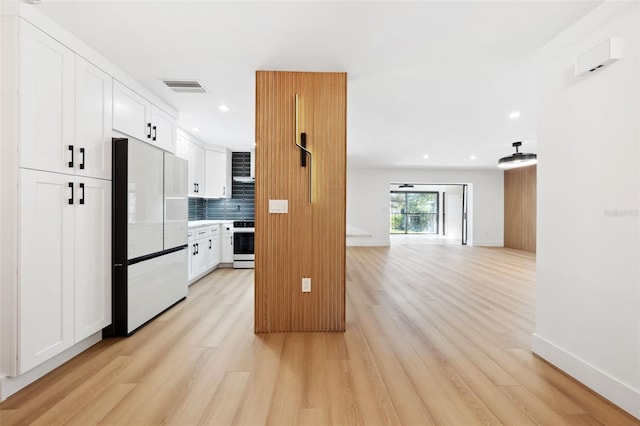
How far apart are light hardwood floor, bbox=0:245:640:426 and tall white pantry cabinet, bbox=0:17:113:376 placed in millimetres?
379

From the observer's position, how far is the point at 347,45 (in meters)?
2.24

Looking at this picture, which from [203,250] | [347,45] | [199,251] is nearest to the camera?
[347,45]

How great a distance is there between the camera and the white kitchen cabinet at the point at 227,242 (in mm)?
5500

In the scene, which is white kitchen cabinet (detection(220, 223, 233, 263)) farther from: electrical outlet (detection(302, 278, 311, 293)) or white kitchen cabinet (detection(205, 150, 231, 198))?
electrical outlet (detection(302, 278, 311, 293))

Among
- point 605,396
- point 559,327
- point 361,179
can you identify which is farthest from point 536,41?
point 361,179

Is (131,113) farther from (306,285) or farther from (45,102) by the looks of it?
(306,285)

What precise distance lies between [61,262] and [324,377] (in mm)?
2058

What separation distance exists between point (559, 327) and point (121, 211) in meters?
3.71

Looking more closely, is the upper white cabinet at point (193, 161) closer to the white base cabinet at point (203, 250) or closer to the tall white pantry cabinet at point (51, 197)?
the white base cabinet at point (203, 250)

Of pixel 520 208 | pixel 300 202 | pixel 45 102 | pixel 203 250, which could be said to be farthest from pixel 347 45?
pixel 520 208

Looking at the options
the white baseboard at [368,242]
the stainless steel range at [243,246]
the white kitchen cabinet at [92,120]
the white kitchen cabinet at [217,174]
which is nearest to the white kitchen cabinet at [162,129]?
the white kitchen cabinet at [92,120]

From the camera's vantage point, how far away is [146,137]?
3.07 m

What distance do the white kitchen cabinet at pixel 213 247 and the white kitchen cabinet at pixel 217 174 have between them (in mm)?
791

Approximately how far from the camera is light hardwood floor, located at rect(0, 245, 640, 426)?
5.19ft
